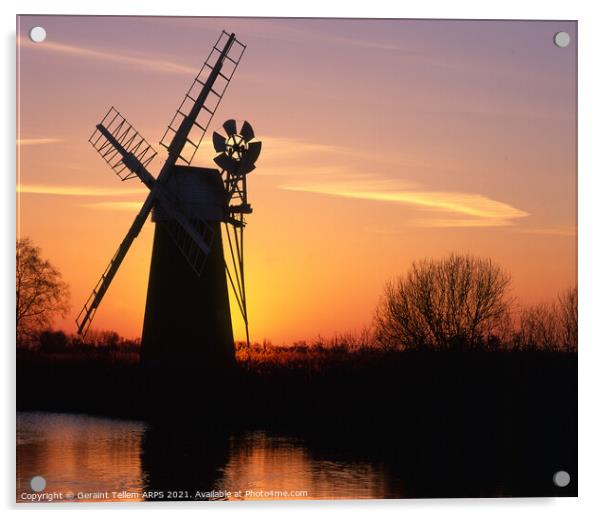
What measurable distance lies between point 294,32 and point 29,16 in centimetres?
304

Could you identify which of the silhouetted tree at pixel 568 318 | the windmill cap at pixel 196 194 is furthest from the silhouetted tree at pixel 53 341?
the silhouetted tree at pixel 568 318

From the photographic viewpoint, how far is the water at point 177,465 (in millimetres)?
14320

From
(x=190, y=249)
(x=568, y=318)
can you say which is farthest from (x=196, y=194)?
(x=568, y=318)

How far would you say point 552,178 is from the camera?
1473 centimetres

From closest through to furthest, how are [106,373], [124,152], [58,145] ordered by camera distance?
[58,145] < [124,152] < [106,373]

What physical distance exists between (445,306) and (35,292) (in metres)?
7.68

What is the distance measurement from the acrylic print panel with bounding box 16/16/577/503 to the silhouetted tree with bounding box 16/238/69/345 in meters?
0.05

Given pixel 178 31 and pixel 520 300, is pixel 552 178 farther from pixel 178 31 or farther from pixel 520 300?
pixel 178 31

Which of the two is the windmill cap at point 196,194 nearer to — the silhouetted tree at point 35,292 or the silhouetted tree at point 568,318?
the silhouetted tree at point 35,292

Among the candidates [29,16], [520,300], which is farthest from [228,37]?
[520,300]

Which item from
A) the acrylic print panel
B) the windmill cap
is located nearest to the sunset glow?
the acrylic print panel

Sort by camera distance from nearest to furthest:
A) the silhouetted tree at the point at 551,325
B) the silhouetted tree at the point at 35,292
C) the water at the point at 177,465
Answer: the water at the point at 177,465 → the silhouetted tree at the point at 551,325 → the silhouetted tree at the point at 35,292

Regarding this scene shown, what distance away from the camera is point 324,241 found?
52.5ft

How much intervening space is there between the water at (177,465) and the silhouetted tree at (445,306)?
253cm
